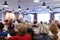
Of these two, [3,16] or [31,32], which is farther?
[3,16]

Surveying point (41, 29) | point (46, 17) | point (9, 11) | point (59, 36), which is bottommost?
point (46, 17)

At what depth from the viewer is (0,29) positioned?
473 cm

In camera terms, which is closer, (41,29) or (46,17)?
(41,29)

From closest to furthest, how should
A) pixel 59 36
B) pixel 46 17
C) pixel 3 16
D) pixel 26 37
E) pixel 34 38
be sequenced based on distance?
pixel 26 37, pixel 34 38, pixel 59 36, pixel 3 16, pixel 46 17

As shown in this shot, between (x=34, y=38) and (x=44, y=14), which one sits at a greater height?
(x=34, y=38)

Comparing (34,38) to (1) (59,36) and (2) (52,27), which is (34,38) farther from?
(1) (59,36)

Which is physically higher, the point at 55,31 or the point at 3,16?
the point at 55,31

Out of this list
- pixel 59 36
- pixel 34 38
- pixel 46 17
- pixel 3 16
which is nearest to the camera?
pixel 34 38

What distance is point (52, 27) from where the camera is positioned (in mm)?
4191

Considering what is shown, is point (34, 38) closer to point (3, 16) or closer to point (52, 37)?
point (52, 37)

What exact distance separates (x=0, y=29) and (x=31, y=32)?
3.90 ft

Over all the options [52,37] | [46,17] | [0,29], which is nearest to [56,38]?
[52,37]

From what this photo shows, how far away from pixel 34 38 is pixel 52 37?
522 millimetres

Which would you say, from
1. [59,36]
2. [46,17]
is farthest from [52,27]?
[46,17]
